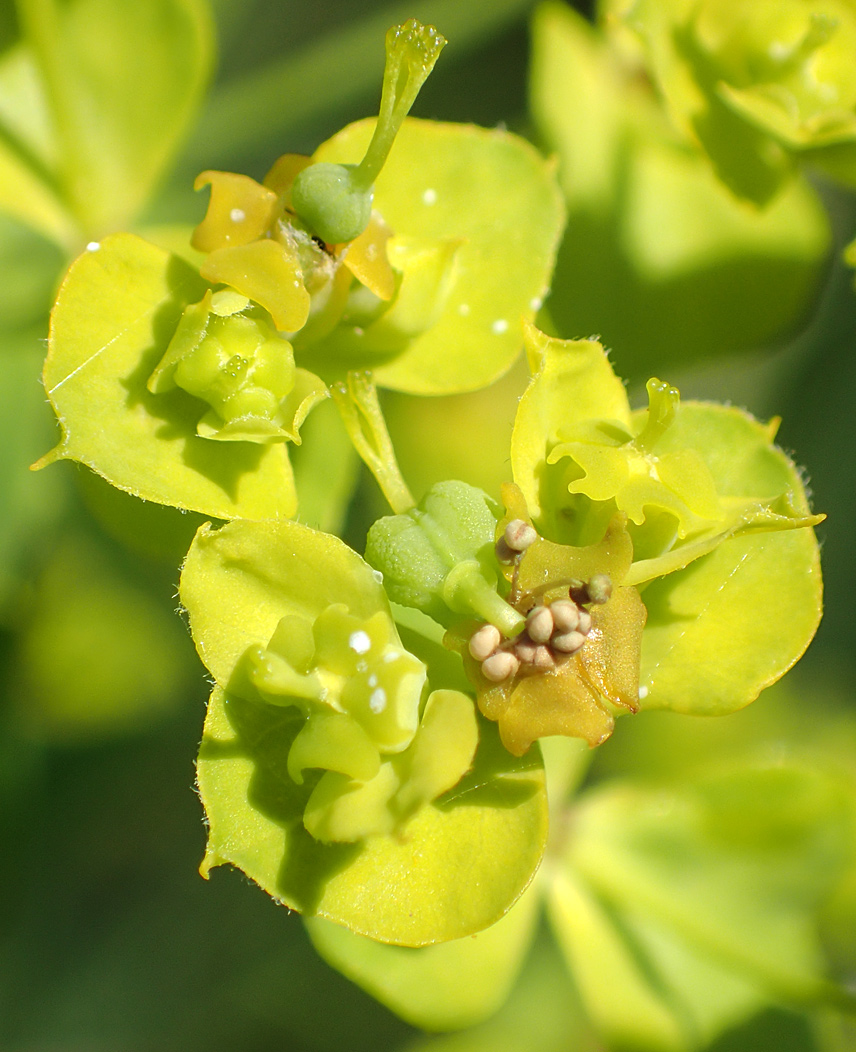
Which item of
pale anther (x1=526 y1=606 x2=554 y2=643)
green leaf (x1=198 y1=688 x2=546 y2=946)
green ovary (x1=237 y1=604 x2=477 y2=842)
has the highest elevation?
pale anther (x1=526 y1=606 x2=554 y2=643)

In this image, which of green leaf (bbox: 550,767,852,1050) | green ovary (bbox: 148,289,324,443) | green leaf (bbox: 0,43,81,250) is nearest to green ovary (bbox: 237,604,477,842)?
green ovary (bbox: 148,289,324,443)

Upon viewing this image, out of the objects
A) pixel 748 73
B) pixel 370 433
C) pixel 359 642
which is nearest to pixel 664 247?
pixel 748 73

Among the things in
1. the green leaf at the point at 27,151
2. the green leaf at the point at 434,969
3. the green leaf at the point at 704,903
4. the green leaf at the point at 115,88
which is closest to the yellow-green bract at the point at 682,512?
the green leaf at the point at 434,969

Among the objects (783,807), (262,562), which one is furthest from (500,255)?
(783,807)

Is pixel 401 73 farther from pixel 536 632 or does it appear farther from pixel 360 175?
pixel 536 632

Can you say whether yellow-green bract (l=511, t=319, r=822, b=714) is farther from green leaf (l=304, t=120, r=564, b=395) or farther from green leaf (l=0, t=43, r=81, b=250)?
green leaf (l=0, t=43, r=81, b=250)

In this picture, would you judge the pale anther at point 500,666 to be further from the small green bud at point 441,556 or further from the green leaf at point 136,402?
the green leaf at point 136,402

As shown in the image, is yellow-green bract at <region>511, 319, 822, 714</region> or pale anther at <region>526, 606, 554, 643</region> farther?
yellow-green bract at <region>511, 319, 822, 714</region>
